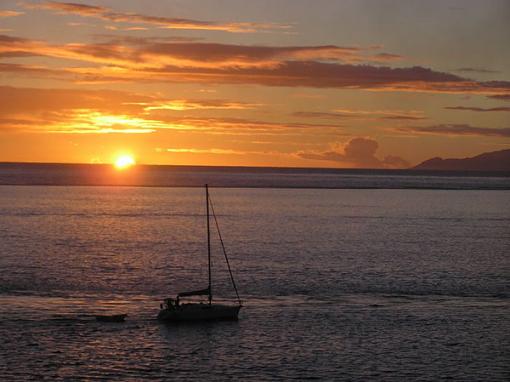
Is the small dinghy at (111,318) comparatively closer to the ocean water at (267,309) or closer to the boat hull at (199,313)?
the ocean water at (267,309)

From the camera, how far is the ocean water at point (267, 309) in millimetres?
56312

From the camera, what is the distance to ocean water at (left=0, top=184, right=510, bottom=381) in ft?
185

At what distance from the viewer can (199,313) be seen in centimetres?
7050

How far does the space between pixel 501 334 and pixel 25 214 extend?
14630 centimetres

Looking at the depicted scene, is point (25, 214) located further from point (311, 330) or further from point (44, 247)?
point (311, 330)

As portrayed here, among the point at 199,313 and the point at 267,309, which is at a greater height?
the point at 267,309

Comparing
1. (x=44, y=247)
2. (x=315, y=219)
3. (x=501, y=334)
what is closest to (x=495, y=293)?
(x=501, y=334)

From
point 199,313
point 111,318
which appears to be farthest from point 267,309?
point 111,318

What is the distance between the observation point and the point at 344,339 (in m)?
63.9

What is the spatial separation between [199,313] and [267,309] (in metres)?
6.84

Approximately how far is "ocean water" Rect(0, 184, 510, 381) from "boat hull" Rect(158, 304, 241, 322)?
2.82ft

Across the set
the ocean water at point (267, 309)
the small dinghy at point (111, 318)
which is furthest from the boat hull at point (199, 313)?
the small dinghy at point (111, 318)

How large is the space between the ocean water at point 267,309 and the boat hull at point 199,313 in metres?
0.86

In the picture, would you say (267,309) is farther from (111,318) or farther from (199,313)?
(111,318)
